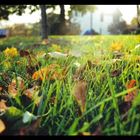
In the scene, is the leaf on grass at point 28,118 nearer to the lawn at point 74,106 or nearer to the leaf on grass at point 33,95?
the lawn at point 74,106

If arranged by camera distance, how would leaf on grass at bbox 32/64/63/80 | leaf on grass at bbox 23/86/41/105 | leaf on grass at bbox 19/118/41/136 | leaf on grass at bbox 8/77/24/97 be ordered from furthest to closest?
leaf on grass at bbox 32/64/63/80 < leaf on grass at bbox 8/77/24/97 < leaf on grass at bbox 23/86/41/105 < leaf on grass at bbox 19/118/41/136

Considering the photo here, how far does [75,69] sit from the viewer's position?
1.81m

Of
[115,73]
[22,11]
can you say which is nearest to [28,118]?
[115,73]

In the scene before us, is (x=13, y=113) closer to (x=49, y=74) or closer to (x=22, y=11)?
(x=49, y=74)

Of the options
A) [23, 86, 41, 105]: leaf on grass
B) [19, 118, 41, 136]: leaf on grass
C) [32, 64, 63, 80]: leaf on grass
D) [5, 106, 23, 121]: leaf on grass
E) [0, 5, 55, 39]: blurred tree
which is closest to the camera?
[19, 118, 41, 136]: leaf on grass

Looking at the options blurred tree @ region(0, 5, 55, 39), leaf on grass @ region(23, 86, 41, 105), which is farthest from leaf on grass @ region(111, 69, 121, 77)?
blurred tree @ region(0, 5, 55, 39)

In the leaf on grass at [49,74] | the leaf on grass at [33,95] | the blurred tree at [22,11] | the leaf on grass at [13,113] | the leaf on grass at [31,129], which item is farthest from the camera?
the blurred tree at [22,11]

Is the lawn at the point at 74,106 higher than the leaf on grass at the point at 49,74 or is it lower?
lower

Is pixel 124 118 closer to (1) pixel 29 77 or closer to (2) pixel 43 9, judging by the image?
(1) pixel 29 77

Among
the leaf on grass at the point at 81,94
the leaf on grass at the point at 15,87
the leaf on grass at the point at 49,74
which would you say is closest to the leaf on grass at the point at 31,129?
the leaf on grass at the point at 81,94

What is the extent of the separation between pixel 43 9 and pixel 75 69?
6204mm

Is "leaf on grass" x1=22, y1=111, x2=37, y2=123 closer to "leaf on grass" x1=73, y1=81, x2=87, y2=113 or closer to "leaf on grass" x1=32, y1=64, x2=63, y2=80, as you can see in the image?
"leaf on grass" x1=73, y1=81, x2=87, y2=113

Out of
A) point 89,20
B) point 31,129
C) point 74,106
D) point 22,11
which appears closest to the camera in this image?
point 31,129
